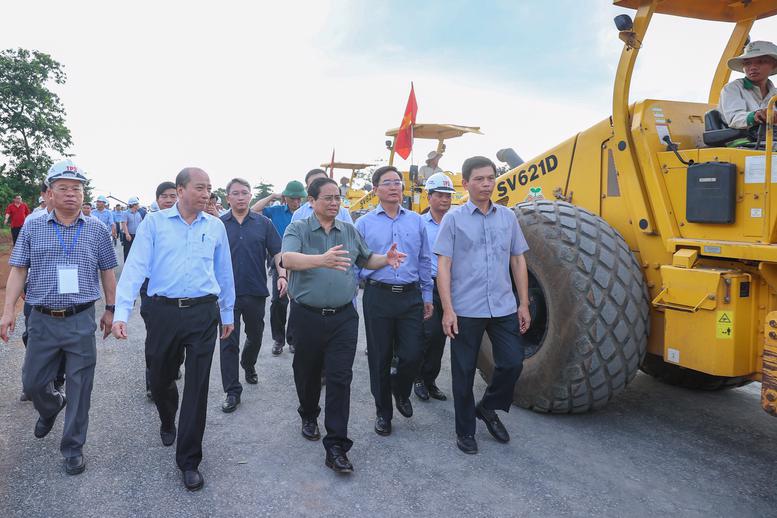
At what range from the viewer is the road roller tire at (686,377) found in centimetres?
472

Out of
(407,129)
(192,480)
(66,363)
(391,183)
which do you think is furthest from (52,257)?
(407,129)

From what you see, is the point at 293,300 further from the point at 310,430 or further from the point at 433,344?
the point at 433,344

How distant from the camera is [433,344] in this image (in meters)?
4.75

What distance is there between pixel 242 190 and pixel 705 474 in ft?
12.8

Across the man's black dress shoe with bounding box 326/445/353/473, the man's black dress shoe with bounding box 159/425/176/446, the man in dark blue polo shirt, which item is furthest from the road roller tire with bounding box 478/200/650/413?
the man's black dress shoe with bounding box 159/425/176/446

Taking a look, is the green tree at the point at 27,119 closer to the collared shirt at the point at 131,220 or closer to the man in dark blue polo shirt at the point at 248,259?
the collared shirt at the point at 131,220

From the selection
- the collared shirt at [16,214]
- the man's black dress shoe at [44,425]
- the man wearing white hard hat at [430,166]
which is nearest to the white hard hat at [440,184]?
the man's black dress shoe at [44,425]

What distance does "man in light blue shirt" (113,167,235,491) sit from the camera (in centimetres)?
337

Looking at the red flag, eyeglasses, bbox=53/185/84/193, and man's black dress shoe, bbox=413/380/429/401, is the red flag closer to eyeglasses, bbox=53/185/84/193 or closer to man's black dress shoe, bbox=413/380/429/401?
man's black dress shoe, bbox=413/380/429/401

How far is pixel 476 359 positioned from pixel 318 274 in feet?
3.83

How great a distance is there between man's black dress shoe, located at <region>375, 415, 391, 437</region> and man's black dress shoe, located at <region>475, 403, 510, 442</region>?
608 mm

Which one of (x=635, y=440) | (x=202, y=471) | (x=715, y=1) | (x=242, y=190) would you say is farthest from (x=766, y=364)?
(x=242, y=190)

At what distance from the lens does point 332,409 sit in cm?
353

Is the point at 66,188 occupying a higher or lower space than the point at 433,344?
higher
